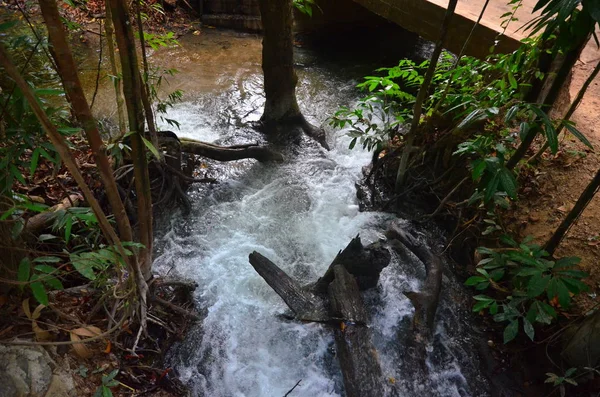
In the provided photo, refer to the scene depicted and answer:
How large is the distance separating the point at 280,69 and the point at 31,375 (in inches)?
170

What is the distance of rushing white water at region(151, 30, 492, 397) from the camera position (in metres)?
2.84

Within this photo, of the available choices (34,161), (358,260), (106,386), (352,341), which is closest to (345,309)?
(352,341)

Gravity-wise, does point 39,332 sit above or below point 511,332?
below

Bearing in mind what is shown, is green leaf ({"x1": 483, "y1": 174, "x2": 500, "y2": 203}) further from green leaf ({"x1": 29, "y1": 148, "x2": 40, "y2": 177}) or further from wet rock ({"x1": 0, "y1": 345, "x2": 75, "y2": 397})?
wet rock ({"x1": 0, "y1": 345, "x2": 75, "y2": 397})

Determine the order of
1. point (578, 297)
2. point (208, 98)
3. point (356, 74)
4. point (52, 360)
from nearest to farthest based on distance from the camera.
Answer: point (52, 360)
point (578, 297)
point (208, 98)
point (356, 74)

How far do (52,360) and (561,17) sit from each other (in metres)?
3.22

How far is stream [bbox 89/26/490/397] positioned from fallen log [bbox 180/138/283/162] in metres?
0.16

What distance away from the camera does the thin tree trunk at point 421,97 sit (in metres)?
3.15

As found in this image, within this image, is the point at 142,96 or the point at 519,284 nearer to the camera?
the point at 142,96

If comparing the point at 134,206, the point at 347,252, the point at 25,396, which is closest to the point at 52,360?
the point at 25,396

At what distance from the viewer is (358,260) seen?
320 cm

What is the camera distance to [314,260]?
382 cm

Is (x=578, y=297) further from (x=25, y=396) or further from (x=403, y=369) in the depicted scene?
(x=25, y=396)

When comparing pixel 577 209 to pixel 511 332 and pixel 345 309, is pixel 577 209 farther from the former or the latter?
pixel 345 309
